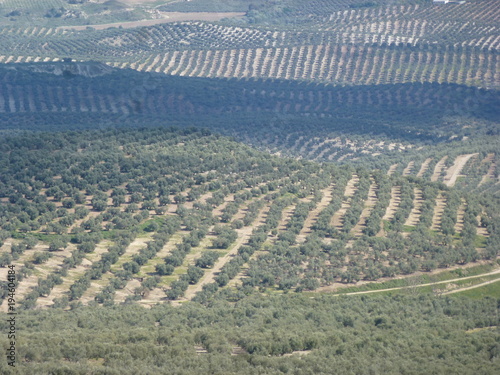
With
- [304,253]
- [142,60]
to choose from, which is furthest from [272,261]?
[142,60]

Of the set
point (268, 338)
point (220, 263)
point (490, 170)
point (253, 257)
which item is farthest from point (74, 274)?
point (490, 170)

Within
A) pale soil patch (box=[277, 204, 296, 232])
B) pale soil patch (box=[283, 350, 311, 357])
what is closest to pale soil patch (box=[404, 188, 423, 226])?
pale soil patch (box=[277, 204, 296, 232])

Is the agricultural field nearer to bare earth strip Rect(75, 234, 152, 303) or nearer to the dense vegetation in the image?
the dense vegetation

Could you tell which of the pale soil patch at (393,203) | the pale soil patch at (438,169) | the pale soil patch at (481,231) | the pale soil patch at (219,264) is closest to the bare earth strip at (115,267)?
the pale soil patch at (219,264)

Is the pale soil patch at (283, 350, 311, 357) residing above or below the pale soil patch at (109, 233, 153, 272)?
above

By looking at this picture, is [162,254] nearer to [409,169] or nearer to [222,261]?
[222,261]

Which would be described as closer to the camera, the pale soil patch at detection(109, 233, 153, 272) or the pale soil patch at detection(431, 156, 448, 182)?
the pale soil patch at detection(109, 233, 153, 272)

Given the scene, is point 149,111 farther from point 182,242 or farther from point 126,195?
point 182,242

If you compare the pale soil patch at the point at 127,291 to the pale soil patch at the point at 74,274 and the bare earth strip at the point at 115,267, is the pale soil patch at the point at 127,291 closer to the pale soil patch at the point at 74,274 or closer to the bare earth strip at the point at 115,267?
the bare earth strip at the point at 115,267
